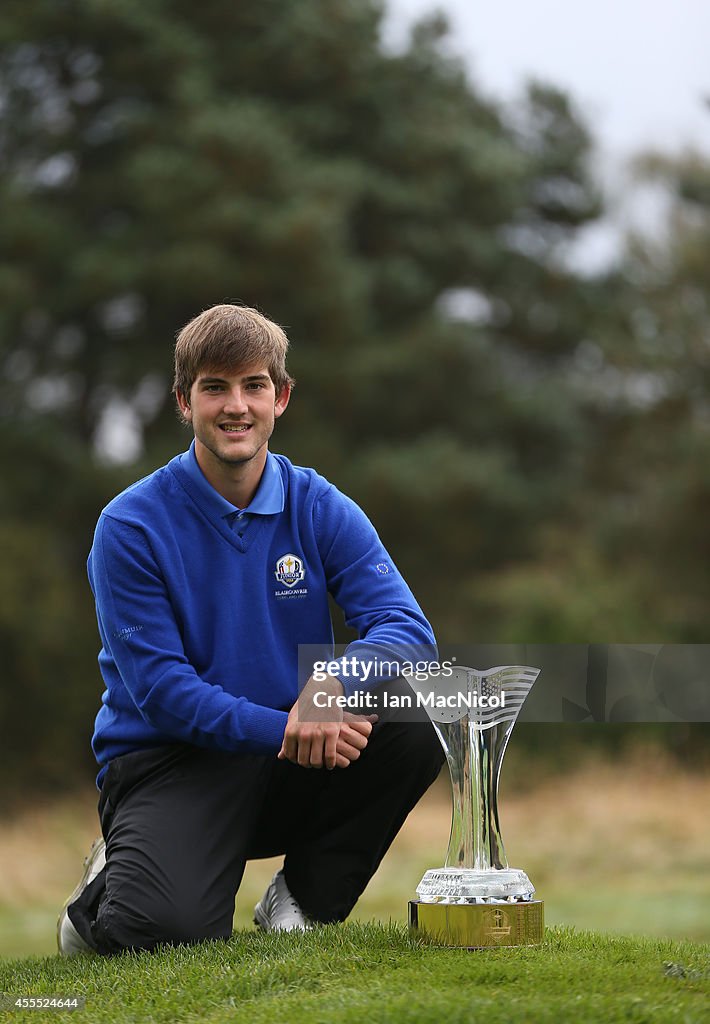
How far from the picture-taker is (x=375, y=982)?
2.73 m

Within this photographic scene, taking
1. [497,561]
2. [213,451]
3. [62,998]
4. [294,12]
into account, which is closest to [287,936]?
[62,998]

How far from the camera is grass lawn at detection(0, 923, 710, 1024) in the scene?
2.45 meters

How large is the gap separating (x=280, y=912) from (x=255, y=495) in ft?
3.67

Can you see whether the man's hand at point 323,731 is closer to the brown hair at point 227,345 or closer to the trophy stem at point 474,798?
the trophy stem at point 474,798

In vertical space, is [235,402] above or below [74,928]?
above

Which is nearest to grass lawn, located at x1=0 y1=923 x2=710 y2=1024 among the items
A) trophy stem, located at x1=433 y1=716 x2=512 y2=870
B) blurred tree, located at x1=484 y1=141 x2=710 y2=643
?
trophy stem, located at x1=433 y1=716 x2=512 y2=870

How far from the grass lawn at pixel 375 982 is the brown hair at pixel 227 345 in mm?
1447

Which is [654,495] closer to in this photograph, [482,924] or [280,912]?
[280,912]

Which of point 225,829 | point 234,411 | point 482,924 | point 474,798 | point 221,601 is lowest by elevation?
point 482,924

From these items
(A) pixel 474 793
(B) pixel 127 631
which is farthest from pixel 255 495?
(A) pixel 474 793

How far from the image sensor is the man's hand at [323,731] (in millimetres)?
3148

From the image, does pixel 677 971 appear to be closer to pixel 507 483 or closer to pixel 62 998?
pixel 62 998

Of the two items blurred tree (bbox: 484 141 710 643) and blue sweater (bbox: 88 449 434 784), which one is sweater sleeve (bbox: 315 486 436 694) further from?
blurred tree (bbox: 484 141 710 643)

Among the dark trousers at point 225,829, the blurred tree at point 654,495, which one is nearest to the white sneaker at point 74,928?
the dark trousers at point 225,829
